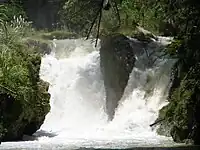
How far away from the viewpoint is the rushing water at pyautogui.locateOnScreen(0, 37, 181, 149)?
2588cm

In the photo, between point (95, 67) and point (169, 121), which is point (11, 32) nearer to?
point (169, 121)

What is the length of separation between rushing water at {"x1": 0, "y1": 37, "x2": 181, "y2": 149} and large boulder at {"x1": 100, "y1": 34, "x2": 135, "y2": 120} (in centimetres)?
41

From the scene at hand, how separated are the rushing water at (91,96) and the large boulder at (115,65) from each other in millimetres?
411

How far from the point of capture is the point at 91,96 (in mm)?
31172

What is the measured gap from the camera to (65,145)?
63.6 ft

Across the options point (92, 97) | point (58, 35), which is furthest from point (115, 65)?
point (58, 35)

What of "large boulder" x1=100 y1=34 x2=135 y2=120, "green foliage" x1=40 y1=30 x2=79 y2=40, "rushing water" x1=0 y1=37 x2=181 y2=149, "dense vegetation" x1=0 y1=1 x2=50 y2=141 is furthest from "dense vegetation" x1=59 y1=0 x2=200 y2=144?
"dense vegetation" x1=0 y1=1 x2=50 y2=141

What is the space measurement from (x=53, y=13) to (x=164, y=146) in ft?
91.2

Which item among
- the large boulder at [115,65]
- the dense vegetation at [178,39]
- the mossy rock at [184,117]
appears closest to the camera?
the dense vegetation at [178,39]

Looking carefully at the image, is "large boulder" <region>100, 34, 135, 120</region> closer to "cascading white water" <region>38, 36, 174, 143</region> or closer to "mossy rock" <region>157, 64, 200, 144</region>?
"cascading white water" <region>38, 36, 174, 143</region>

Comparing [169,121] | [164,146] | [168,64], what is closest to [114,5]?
[164,146]

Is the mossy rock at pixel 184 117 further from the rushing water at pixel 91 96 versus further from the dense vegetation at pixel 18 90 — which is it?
the dense vegetation at pixel 18 90

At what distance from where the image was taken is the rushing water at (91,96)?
2588 centimetres

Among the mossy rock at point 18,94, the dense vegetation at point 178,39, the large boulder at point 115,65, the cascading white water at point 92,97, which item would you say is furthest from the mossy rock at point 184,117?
A: the large boulder at point 115,65
